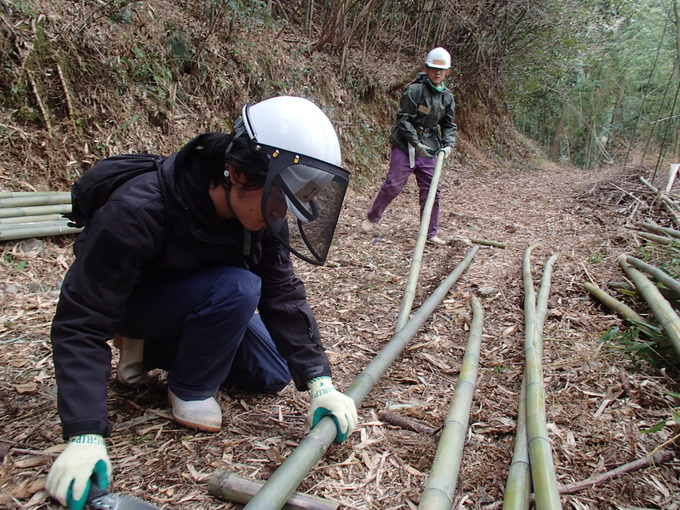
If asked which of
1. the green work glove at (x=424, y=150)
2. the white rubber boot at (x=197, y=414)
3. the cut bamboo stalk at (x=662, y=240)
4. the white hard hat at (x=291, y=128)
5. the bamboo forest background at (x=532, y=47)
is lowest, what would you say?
the white rubber boot at (x=197, y=414)

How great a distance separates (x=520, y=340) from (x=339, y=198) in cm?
173

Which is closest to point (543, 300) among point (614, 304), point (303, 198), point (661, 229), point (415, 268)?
point (614, 304)

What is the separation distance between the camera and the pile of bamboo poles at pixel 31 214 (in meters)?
3.25

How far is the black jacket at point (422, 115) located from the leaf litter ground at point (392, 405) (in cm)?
161

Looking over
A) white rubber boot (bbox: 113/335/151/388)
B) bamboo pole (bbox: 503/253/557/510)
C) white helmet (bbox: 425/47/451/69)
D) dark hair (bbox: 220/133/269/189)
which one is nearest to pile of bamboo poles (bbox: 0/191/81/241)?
white rubber boot (bbox: 113/335/151/388)

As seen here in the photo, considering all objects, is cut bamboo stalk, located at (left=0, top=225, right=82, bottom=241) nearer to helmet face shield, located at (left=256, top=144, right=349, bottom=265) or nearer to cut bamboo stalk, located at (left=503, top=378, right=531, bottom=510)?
helmet face shield, located at (left=256, top=144, right=349, bottom=265)

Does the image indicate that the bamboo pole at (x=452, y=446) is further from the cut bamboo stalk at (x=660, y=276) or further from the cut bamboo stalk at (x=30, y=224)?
the cut bamboo stalk at (x=30, y=224)

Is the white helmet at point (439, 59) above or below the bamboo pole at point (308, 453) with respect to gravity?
above

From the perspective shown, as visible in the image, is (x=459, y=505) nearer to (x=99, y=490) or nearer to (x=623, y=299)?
(x=99, y=490)

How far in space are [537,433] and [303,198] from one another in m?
1.23

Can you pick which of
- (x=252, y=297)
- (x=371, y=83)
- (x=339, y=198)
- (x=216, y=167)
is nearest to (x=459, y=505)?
(x=252, y=297)

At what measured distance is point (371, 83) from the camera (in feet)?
30.4

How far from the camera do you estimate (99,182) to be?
1560 millimetres

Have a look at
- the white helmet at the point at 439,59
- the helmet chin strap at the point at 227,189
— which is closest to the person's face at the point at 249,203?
the helmet chin strap at the point at 227,189
